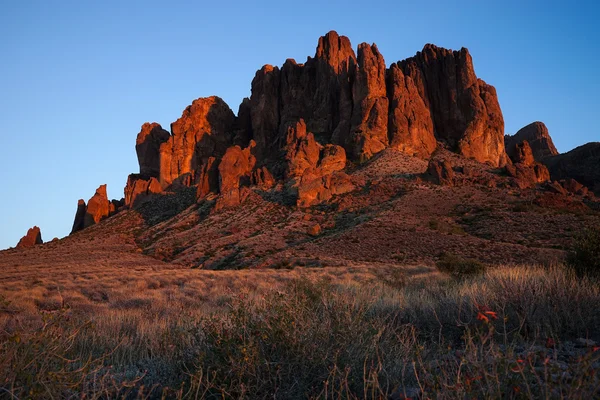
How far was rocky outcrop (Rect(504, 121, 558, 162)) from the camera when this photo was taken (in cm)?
11012

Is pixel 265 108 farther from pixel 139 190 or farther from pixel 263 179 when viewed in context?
pixel 139 190

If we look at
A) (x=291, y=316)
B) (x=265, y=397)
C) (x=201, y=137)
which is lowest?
(x=265, y=397)

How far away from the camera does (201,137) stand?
100375 millimetres

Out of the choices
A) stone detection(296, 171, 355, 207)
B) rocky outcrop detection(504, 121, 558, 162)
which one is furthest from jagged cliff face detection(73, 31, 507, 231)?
rocky outcrop detection(504, 121, 558, 162)

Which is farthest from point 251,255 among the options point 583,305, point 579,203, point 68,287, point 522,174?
point 522,174

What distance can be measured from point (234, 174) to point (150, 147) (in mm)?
40748

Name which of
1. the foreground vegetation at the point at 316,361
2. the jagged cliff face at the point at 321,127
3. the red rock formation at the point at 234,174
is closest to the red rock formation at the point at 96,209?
the jagged cliff face at the point at 321,127

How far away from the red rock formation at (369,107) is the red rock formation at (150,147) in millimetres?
50907

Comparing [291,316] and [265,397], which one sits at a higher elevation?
[291,316]

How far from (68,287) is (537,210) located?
159 ft

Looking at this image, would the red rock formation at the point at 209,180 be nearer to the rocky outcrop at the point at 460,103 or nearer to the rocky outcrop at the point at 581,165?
the rocky outcrop at the point at 460,103

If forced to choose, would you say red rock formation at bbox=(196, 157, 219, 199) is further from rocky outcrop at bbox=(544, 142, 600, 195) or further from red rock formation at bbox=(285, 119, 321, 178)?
rocky outcrop at bbox=(544, 142, 600, 195)

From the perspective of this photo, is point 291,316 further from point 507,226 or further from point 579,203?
point 579,203

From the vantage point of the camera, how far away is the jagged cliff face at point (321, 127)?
2982 inches
